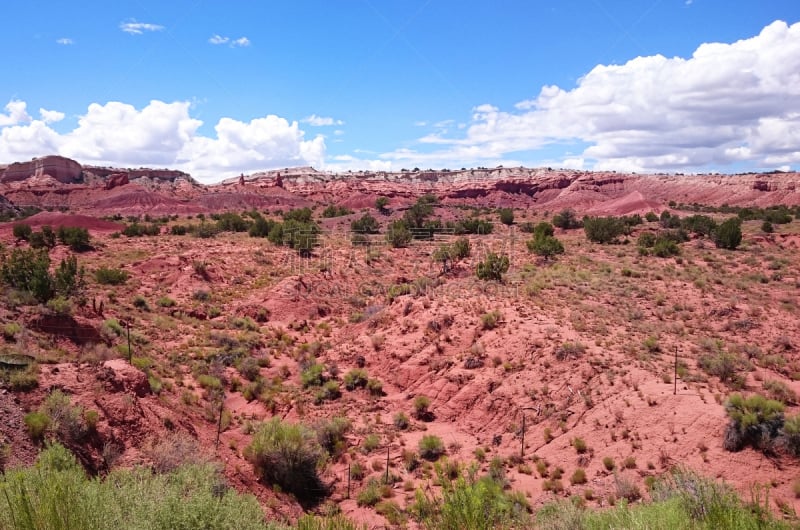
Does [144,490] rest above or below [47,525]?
below

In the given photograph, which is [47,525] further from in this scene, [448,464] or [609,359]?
[609,359]

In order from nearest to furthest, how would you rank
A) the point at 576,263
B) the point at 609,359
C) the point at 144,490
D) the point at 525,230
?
the point at 144,490 → the point at 609,359 → the point at 576,263 → the point at 525,230

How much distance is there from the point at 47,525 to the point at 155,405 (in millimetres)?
7210

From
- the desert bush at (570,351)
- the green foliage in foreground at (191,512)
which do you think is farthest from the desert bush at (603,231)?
the green foliage in foreground at (191,512)

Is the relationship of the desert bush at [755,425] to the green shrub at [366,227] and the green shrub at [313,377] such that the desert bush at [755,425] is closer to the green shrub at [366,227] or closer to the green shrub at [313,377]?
the green shrub at [313,377]

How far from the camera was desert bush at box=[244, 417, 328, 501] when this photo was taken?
1110 centimetres

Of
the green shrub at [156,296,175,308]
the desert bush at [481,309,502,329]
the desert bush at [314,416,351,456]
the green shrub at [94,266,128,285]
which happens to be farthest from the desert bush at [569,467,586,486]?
the green shrub at [94,266,128,285]

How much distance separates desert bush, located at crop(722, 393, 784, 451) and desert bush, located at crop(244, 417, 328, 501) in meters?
9.05

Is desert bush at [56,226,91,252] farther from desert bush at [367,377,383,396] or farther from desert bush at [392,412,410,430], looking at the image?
desert bush at [392,412,410,430]

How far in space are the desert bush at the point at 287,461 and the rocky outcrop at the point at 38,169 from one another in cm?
10952

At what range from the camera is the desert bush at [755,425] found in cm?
996

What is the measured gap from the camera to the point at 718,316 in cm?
1806

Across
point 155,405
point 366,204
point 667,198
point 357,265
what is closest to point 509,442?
point 155,405

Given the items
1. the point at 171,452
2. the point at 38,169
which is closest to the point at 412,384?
the point at 171,452
